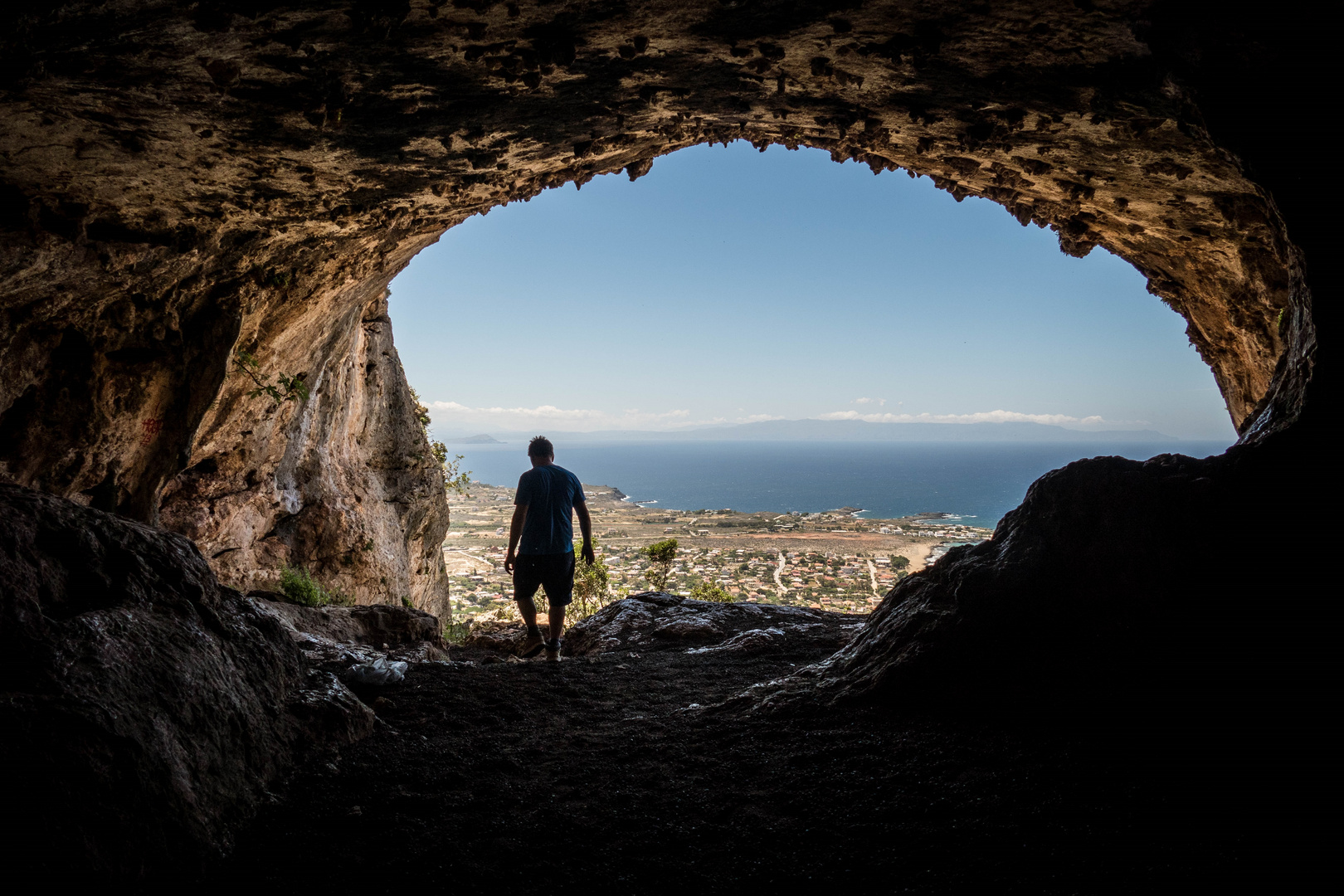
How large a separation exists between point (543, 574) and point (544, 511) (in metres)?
0.73

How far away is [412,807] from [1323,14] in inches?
231

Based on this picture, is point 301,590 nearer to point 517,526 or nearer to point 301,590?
point 301,590

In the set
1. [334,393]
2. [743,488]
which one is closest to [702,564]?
[334,393]

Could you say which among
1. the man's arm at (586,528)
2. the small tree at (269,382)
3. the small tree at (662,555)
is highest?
the small tree at (269,382)

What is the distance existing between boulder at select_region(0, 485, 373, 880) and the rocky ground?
27cm

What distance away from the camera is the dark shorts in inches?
268

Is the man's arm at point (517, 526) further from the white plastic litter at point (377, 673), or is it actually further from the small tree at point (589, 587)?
the small tree at point (589, 587)

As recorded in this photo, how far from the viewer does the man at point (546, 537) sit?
6766 millimetres

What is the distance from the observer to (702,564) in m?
39.9

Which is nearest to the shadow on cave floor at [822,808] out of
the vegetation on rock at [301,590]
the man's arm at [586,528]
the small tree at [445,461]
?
the man's arm at [586,528]

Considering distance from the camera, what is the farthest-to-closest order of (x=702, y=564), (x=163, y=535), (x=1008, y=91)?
(x=702, y=564)
(x=1008, y=91)
(x=163, y=535)

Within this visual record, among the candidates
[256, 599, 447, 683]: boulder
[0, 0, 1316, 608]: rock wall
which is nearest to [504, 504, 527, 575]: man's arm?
[256, 599, 447, 683]: boulder

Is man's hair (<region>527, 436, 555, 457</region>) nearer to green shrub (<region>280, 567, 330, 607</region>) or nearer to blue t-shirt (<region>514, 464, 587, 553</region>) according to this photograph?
blue t-shirt (<region>514, 464, 587, 553</region>)

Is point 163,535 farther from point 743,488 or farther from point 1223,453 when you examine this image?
point 743,488
